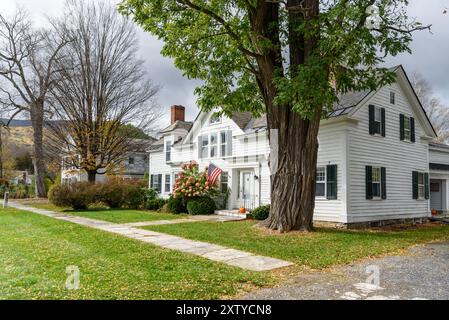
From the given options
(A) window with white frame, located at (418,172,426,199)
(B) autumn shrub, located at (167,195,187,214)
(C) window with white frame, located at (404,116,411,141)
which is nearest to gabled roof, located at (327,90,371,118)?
(C) window with white frame, located at (404,116,411,141)

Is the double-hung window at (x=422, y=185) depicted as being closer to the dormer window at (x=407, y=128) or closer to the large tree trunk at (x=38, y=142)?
the dormer window at (x=407, y=128)

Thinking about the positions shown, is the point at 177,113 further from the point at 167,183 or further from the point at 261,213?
the point at 261,213

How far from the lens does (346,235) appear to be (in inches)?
424

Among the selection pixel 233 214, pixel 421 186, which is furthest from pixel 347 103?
pixel 233 214

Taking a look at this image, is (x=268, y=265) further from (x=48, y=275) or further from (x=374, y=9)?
(x=374, y=9)

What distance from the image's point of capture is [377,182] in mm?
14758

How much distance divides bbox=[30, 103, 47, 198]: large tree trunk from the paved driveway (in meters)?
23.6

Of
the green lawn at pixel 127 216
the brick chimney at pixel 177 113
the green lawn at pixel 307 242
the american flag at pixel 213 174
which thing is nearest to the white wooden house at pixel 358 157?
the american flag at pixel 213 174

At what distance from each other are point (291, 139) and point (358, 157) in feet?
13.6

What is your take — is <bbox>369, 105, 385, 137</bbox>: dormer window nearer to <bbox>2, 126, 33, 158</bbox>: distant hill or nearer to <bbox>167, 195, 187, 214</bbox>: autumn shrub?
<bbox>167, 195, 187, 214</bbox>: autumn shrub

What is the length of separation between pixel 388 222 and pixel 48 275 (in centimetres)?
1394

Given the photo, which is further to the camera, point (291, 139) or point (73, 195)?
point (73, 195)

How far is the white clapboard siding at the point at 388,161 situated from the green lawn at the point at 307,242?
9.43 ft

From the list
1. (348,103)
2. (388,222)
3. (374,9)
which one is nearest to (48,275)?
(374,9)
